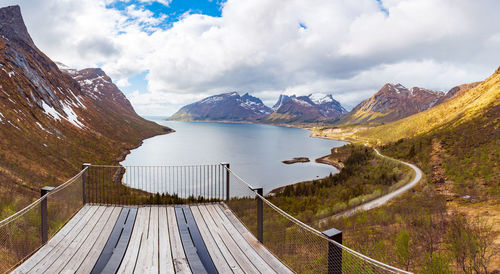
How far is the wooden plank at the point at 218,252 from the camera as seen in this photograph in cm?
497

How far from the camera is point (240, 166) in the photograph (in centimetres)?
5709

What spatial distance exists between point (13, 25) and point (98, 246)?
330ft

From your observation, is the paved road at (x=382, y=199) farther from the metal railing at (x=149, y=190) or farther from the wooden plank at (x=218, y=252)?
the wooden plank at (x=218, y=252)

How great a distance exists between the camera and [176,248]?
5.66 m

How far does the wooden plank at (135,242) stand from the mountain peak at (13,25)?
89301 mm

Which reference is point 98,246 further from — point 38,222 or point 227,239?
point 38,222

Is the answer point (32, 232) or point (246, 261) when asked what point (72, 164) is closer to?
point (32, 232)

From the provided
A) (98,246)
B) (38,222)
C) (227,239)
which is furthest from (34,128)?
(227,239)

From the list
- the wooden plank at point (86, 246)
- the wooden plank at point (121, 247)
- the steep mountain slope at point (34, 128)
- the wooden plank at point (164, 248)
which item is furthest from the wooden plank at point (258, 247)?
the steep mountain slope at point (34, 128)

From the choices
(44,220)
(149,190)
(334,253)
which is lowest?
(149,190)

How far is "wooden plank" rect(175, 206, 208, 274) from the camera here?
4892 millimetres

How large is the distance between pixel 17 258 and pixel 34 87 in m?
67.8

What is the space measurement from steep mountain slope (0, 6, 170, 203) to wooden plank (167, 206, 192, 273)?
36.0 feet

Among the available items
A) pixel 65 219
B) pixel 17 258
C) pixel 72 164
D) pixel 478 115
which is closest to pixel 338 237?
pixel 17 258
